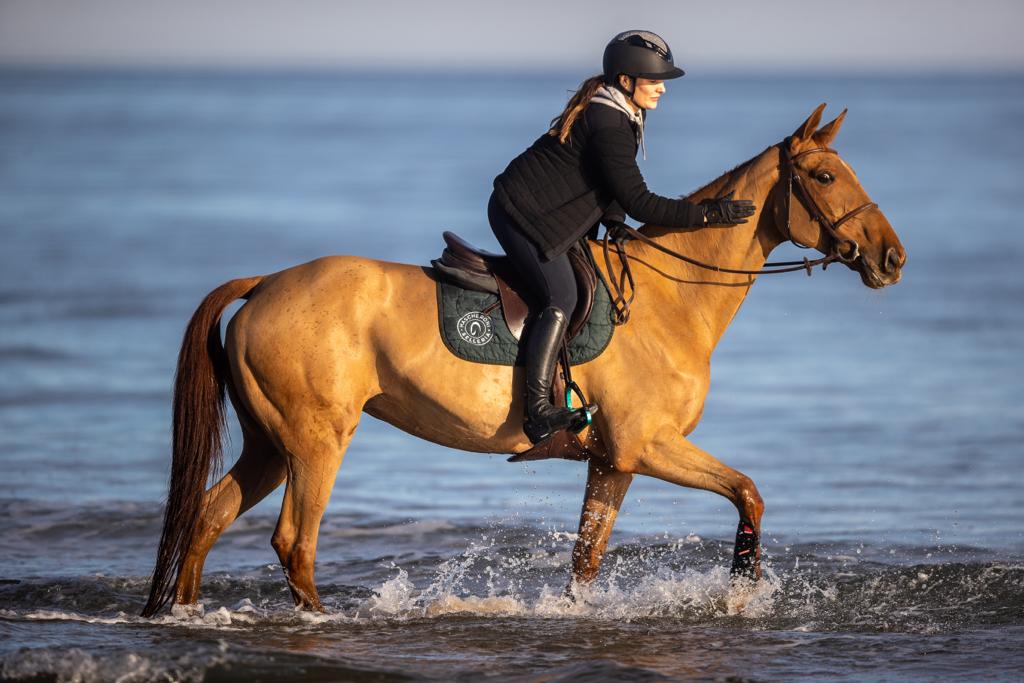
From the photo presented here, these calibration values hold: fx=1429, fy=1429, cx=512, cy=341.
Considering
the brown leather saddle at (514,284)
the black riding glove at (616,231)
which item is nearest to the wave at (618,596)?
the brown leather saddle at (514,284)

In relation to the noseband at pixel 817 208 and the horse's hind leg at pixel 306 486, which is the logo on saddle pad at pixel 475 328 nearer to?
the horse's hind leg at pixel 306 486

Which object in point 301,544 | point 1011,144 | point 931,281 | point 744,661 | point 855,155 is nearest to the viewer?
point 744,661

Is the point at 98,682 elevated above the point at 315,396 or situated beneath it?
situated beneath

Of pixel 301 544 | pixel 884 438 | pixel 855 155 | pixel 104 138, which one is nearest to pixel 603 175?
pixel 301 544

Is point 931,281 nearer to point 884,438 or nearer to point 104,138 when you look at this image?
point 884,438

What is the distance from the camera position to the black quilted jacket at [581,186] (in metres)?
7.43

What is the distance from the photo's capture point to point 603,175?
24.5 feet

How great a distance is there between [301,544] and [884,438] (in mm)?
8048

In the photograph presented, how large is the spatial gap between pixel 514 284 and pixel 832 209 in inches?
69.1

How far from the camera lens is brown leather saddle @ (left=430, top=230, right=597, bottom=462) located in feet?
24.6

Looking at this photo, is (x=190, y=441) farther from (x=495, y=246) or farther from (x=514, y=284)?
(x=495, y=246)

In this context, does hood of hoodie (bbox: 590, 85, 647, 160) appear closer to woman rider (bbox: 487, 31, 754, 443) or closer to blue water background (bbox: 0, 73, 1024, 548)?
woman rider (bbox: 487, 31, 754, 443)

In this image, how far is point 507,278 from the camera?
25.2 feet

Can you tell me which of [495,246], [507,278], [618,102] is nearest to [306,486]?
[507,278]
